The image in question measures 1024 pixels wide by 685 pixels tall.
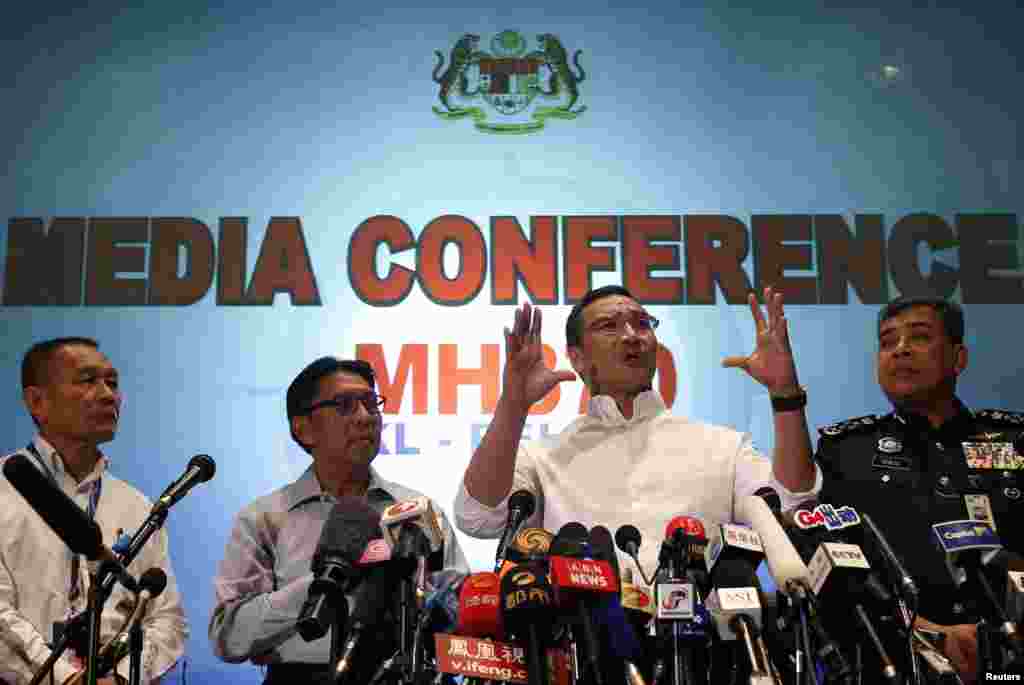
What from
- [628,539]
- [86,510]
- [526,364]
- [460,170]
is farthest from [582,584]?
[460,170]

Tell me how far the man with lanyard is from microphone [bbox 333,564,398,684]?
1371 millimetres

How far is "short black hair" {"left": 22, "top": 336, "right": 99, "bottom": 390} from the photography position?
4.32 meters

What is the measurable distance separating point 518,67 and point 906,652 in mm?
3844

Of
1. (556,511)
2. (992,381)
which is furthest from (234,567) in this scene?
(992,381)

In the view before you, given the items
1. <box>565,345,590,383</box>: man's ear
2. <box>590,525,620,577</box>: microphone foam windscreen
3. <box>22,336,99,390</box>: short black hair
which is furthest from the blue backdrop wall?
<box>590,525,620,577</box>: microphone foam windscreen

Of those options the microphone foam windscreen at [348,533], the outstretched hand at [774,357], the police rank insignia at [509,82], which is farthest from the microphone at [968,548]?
the police rank insignia at [509,82]

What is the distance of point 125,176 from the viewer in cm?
539

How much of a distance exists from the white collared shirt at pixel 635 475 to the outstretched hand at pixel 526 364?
0.28 meters

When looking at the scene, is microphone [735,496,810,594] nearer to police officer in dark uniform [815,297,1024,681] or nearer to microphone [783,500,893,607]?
microphone [783,500,893,607]

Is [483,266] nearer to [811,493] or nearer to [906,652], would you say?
[811,493]

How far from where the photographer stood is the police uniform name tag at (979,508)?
343cm

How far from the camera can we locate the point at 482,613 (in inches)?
94.7

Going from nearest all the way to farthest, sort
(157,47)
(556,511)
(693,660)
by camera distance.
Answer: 1. (693,660)
2. (556,511)
3. (157,47)

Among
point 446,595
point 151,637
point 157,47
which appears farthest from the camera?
point 157,47
